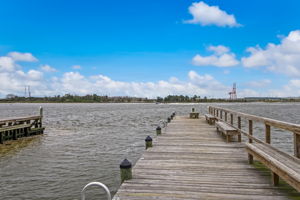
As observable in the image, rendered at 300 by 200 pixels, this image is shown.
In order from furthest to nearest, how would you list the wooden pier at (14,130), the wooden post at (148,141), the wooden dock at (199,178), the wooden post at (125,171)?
1. the wooden pier at (14,130)
2. the wooden post at (148,141)
3. the wooden post at (125,171)
4. the wooden dock at (199,178)

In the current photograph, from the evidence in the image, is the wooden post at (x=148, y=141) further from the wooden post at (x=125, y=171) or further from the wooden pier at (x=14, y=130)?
the wooden pier at (x=14, y=130)

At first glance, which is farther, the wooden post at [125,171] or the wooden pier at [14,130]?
the wooden pier at [14,130]

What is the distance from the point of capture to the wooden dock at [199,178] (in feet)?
14.4

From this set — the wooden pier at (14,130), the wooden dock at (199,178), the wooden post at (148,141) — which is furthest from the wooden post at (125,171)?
the wooden pier at (14,130)

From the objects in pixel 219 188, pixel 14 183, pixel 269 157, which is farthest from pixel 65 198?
pixel 269 157

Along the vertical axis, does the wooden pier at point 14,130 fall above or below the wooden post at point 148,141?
below

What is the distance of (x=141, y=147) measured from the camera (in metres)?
14.3

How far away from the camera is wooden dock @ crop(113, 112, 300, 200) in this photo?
4.39m

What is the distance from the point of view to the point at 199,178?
5305 mm

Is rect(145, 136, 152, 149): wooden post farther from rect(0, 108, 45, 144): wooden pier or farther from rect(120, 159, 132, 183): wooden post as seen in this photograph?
rect(0, 108, 45, 144): wooden pier

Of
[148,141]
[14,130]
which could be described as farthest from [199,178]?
[14,130]

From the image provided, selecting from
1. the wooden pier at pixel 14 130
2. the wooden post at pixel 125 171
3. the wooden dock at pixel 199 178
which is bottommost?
the wooden pier at pixel 14 130

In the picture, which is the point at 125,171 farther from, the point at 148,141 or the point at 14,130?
the point at 14,130

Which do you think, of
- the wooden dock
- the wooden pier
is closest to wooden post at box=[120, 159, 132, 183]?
the wooden dock
